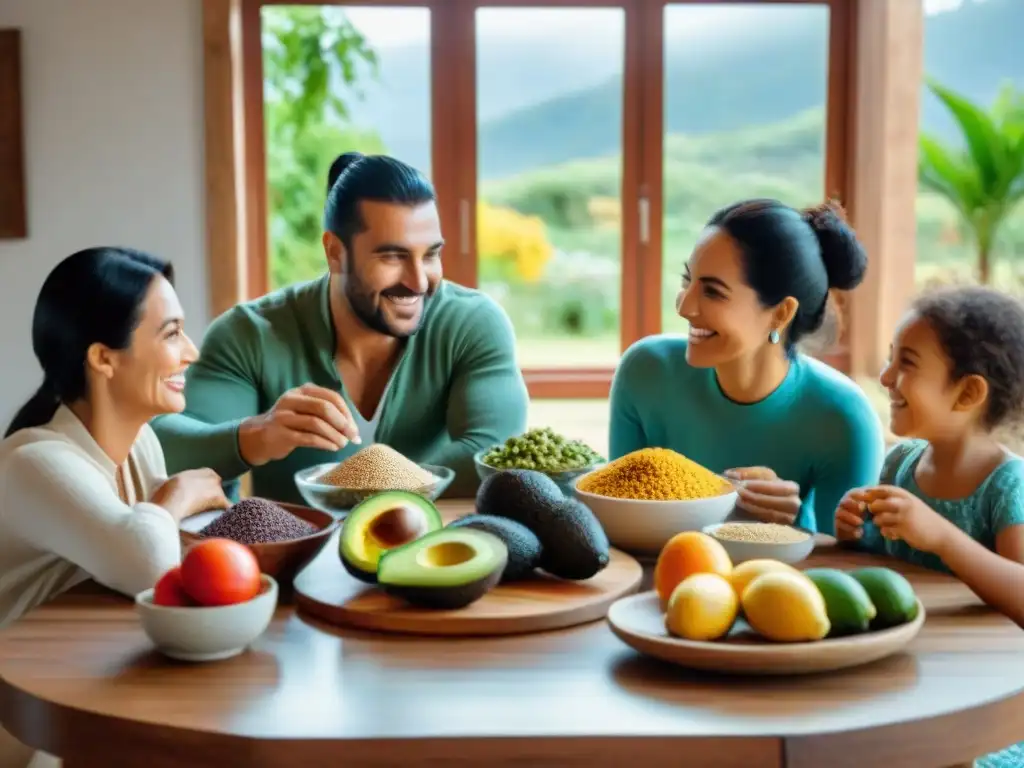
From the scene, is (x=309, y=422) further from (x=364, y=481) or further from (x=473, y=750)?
(x=473, y=750)

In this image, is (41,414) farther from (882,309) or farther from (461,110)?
(882,309)

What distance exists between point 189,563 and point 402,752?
0.35m

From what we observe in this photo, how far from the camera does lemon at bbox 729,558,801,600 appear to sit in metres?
1.39

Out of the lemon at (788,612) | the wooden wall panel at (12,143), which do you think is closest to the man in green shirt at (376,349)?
the lemon at (788,612)

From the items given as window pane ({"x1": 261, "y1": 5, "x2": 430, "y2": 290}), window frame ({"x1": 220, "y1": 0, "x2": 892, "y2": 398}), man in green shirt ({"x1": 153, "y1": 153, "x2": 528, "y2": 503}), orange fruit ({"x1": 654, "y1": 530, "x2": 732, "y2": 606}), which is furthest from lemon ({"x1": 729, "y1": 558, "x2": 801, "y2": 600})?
window pane ({"x1": 261, "y1": 5, "x2": 430, "y2": 290})

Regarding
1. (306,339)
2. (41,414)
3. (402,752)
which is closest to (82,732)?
(402,752)

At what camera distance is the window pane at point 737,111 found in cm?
472

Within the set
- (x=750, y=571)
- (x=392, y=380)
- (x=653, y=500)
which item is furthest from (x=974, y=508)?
(x=392, y=380)

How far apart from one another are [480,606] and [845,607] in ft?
1.40

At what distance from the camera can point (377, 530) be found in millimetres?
1580

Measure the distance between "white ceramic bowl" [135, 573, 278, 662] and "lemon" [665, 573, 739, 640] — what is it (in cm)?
44

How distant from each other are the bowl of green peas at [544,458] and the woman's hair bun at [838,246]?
0.57m

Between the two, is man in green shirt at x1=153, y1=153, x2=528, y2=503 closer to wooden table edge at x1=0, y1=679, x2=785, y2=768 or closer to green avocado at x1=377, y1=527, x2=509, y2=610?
green avocado at x1=377, y1=527, x2=509, y2=610

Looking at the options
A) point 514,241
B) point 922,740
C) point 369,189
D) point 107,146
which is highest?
point 107,146
